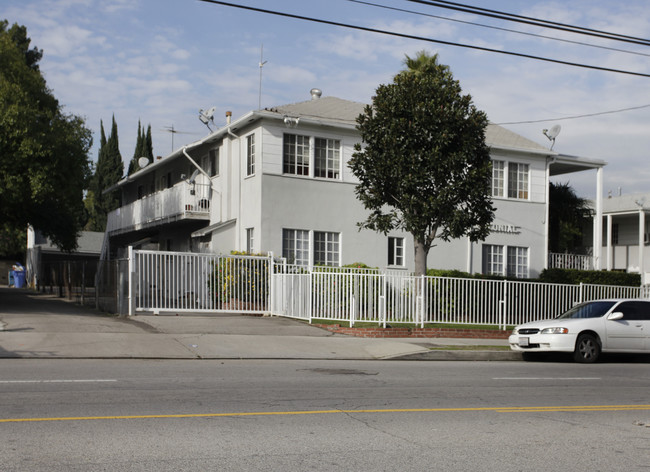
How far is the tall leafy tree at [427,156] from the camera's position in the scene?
19.2 m

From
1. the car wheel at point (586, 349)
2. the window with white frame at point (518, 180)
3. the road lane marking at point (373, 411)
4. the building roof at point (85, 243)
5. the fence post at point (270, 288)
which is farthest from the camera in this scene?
the building roof at point (85, 243)

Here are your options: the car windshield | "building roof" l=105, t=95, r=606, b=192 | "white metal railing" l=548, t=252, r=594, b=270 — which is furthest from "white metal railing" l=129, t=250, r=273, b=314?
"white metal railing" l=548, t=252, r=594, b=270

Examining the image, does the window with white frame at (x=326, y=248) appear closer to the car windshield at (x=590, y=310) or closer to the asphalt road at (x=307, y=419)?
the car windshield at (x=590, y=310)

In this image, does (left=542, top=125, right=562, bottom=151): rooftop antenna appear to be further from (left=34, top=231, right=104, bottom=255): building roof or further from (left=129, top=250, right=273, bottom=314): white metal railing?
(left=34, top=231, right=104, bottom=255): building roof

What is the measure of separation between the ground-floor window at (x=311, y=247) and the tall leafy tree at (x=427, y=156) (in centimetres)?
488

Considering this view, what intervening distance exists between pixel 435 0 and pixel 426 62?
8.62 metres

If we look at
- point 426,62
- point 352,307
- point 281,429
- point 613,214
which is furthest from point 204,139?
point 281,429

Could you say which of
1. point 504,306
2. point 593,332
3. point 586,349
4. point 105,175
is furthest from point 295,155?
point 105,175

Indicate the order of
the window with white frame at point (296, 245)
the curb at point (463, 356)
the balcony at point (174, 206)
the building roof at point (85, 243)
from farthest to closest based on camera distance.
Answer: the building roof at point (85, 243)
the balcony at point (174, 206)
the window with white frame at point (296, 245)
the curb at point (463, 356)

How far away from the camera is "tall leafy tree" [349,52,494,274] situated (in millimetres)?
19234

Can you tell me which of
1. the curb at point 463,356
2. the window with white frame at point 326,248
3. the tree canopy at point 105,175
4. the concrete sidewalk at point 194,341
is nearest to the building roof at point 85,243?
the tree canopy at point 105,175

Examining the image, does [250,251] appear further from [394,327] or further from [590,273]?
[590,273]

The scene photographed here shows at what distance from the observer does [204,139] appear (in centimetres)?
2694

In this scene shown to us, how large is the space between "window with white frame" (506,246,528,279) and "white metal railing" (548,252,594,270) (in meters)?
1.36
